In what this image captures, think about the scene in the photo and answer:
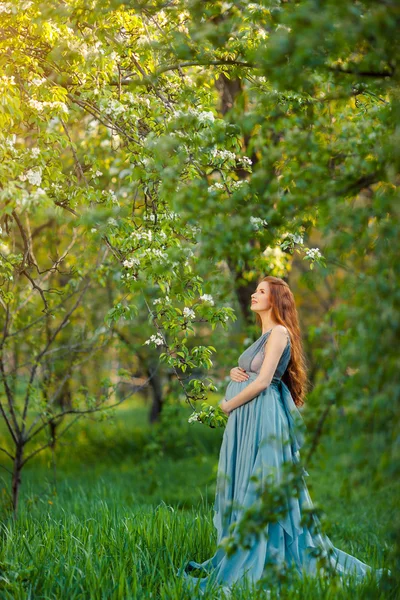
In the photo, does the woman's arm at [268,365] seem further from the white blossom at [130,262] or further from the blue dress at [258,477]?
the white blossom at [130,262]

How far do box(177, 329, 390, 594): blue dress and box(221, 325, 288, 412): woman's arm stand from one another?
3.1 inches

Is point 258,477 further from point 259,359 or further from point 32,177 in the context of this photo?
point 32,177

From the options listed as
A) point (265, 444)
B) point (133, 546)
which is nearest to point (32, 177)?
point (265, 444)

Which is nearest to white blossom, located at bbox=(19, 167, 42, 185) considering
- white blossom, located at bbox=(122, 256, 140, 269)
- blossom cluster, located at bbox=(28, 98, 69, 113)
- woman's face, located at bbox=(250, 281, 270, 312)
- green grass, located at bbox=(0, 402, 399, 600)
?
blossom cluster, located at bbox=(28, 98, 69, 113)

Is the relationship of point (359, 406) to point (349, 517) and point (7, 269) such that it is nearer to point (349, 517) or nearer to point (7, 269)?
point (7, 269)

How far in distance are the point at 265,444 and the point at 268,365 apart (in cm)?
48

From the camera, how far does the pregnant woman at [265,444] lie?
13.8ft

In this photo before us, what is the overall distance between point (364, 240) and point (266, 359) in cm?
188

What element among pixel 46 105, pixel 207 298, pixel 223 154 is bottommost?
pixel 207 298

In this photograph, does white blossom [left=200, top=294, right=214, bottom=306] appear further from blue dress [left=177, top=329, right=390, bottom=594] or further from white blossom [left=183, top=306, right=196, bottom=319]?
blue dress [left=177, top=329, right=390, bottom=594]

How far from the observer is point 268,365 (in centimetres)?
430

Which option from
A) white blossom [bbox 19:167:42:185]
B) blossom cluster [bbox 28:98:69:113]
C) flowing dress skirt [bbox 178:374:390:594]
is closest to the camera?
white blossom [bbox 19:167:42:185]

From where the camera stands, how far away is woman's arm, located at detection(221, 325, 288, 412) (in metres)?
4.30

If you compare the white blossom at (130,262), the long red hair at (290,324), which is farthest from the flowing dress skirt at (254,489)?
the white blossom at (130,262)
